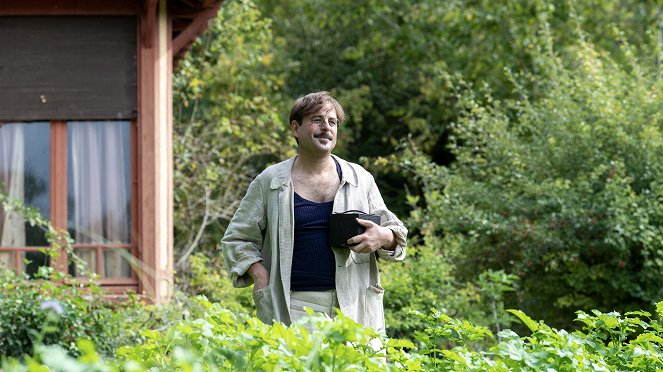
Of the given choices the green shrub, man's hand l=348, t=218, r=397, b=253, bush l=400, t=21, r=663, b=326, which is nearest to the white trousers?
man's hand l=348, t=218, r=397, b=253

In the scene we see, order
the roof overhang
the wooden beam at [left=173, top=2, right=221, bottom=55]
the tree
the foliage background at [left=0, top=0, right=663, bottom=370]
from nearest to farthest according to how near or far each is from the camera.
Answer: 1. the foliage background at [left=0, top=0, right=663, bottom=370]
2. the roof overhang
3. the wooden beam at [left=173, top=2, right=221, bottom=55]
4. the tree

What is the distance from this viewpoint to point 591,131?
9547mm

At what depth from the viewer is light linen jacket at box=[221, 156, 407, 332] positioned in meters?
4.83

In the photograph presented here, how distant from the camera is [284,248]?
4848 mm

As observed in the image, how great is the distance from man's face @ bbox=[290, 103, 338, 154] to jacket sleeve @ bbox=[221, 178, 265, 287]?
1.00 feet

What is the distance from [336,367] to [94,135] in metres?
7.55

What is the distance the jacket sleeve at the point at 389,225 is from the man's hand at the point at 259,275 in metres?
0.51

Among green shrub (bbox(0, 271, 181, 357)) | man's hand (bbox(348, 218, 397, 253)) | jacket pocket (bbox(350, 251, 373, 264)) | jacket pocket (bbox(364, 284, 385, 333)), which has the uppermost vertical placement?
man's hand (bbox(348, 218, 397, 253))

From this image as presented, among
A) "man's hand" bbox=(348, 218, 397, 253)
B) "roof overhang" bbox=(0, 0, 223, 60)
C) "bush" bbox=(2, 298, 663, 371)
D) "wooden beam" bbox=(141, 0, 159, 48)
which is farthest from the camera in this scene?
→ "roof overhang" bbox=(0, 0, 223, 60)

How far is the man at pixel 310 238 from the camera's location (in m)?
4.82

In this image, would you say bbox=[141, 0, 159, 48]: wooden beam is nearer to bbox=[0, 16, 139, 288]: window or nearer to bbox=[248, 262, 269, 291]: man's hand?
bbox=[0, 16, 139, 288]: window

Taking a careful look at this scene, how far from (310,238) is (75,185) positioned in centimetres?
572

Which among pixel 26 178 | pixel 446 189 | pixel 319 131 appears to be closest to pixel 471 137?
pixel 446 189

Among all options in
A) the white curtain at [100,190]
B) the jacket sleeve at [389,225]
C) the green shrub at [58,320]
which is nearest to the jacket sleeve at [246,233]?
the jacket sleeve at [389,225]
